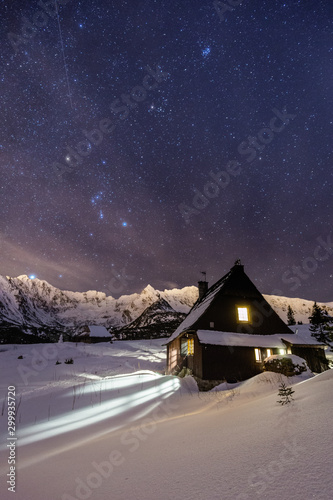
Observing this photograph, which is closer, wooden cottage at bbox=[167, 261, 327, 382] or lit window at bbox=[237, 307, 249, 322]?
wooden cottage at bbox=[167, 261, 327, 382]

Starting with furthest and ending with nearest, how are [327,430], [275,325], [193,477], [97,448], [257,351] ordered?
[275,325] < [257,351] < [97,448] < [327,430] < [193,477]

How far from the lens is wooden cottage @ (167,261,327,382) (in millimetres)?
16656

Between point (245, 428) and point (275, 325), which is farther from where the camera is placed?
point (275, 325)

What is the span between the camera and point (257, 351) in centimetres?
1745

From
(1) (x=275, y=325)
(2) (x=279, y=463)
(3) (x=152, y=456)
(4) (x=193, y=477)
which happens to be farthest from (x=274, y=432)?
(1) (x=275, y=325)

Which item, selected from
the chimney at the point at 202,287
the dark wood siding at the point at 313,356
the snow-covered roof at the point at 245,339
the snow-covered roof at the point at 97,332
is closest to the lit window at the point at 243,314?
the snow-covered roof at the point at 245,339

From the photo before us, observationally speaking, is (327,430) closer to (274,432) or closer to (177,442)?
(274,432)

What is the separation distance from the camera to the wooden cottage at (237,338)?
54.6 feet

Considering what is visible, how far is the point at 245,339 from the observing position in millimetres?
17453

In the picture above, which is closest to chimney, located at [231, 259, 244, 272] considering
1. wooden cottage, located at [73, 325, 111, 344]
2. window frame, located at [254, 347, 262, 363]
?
window frame, located at [254, 347, 262, 363]

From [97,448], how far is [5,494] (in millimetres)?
1446

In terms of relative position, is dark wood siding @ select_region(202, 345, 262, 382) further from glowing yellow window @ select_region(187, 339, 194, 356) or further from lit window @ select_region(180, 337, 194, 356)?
lit window @ select_region(180, 337, 194, 356)

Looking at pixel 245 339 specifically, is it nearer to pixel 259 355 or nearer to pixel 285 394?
pixel 259 355

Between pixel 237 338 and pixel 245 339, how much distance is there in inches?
22.4
